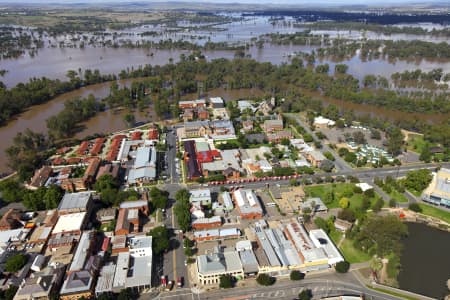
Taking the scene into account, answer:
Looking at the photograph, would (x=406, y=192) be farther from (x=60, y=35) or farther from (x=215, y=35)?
(x=60, y=35)

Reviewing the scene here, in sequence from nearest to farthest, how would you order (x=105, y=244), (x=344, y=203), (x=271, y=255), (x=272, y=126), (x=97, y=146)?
(x=271, y=255)
(x=105, y=244)
(x=344, y=203)
(x=97, y=146)
(x=272, y=126)

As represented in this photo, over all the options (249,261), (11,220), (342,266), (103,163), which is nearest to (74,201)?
(11,220)

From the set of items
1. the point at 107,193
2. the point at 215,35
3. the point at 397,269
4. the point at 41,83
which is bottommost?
the point at 397,269

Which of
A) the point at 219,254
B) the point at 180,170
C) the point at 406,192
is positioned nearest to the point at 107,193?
the point at 180,170

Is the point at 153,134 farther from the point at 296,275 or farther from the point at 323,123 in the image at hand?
the point at 296,275

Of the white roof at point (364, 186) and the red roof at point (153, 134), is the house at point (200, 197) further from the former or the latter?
the red roof at point (153, 134)

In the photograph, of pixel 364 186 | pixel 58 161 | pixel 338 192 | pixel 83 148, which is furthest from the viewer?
pixel 83 148
